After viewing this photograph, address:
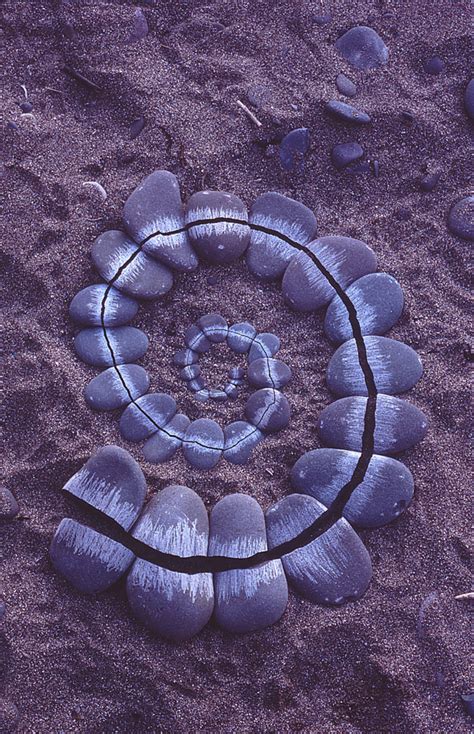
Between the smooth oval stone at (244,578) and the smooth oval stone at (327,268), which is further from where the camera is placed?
the smooth oval stone at (327,268)

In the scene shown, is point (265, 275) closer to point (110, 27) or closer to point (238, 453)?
point (238, 453)

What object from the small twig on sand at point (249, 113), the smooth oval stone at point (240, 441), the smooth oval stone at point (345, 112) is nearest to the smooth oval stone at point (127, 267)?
the smooth oval stone at point (240, 441)

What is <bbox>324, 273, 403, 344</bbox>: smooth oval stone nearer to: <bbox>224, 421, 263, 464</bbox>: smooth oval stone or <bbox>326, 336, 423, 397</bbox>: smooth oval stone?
<bbox>326, 336, 423, 397</bbox>: smooth oval stone

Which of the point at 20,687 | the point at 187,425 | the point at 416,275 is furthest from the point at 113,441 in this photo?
the point at 416,275

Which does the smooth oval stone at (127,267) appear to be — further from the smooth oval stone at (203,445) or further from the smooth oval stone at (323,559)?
the smooth oval stone at (323,559)

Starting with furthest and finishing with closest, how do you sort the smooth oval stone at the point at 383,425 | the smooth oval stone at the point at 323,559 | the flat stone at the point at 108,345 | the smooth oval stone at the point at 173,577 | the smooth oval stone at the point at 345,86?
the smooth oval stone at the point at 345,86, the flat stone at the point at 108,345, the smooth oval stone at the point at 383,425, the smooth oval stone at the point at 323,559, the smooth oval stone at the point at 173,577

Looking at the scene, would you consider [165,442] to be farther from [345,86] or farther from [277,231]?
[345,86]

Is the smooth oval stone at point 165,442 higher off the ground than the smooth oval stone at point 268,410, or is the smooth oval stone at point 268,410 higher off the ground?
the smooth oval stone at point 268,410
